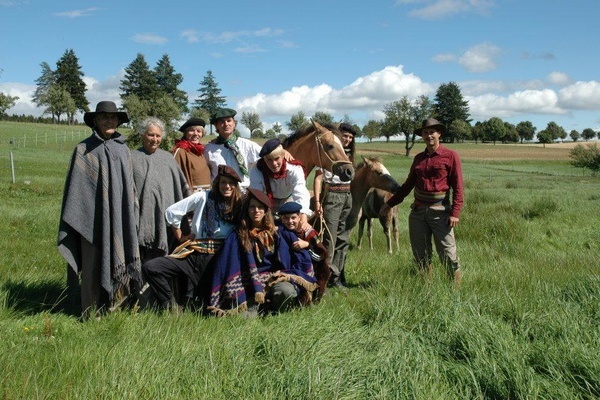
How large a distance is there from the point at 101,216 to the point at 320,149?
9.04ft

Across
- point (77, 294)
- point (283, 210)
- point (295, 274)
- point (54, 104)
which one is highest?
point (54, 104)

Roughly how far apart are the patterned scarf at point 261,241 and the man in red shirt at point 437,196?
1.90m

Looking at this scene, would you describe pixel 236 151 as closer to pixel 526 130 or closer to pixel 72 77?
pixel 72 77

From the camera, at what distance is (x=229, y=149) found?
251 inches

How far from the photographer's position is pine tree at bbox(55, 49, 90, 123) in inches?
3880

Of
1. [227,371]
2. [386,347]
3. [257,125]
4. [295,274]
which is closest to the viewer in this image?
[227,371]

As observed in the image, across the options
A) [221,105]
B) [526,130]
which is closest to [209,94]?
[221,105]

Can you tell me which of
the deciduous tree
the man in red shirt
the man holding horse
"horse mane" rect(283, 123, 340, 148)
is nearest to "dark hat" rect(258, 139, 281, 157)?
"horse mane" rect(283, 123, 340, 148)

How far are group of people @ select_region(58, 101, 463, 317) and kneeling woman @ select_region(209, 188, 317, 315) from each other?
0.01 metres

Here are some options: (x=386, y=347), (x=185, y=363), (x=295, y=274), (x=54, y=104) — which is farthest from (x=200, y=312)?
(x=54, y=104)

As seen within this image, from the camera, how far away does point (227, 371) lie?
11.7 ft

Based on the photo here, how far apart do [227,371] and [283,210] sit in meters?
2.15

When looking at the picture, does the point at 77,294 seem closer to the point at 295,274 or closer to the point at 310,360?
the point at 295,274

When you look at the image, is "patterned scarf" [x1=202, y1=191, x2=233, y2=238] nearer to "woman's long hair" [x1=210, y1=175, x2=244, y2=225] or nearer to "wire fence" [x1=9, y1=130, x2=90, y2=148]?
"woman's long hair" [x1=210, y1=175, x2=244, y2=225]
